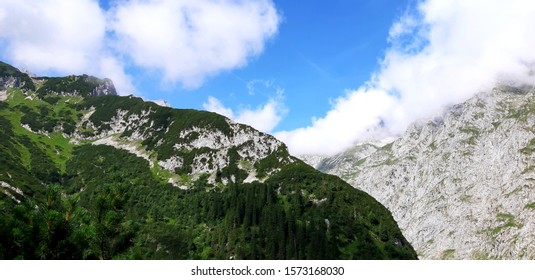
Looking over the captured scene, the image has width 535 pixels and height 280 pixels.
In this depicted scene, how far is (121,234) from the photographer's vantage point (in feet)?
61.9

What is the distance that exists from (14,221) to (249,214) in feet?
565

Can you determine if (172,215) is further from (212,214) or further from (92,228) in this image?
(92,228)

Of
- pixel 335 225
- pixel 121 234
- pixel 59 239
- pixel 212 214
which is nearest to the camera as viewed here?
pixel 59 239

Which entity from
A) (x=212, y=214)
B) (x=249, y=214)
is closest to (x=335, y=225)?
(x=249, y=214)

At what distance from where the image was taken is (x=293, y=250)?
6545 inches

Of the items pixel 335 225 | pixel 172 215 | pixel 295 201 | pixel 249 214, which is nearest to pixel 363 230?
pixel 335 225
